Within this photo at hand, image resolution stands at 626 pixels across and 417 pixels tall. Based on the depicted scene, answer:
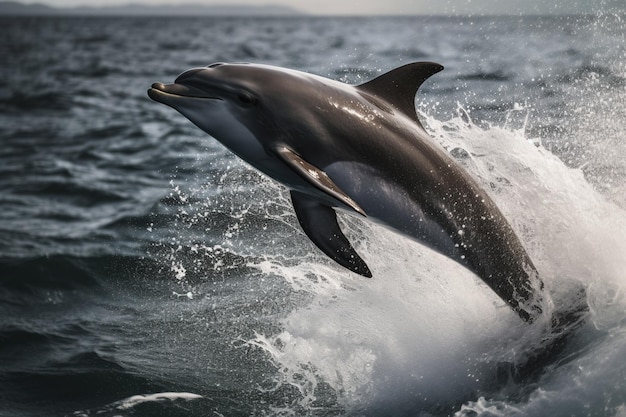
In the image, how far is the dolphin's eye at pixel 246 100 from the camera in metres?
5.04

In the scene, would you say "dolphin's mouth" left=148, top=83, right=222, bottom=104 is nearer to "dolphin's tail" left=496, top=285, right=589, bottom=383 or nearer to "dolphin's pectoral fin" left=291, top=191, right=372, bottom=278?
"dolphin's pectoral fin" left=291, top=191, right=372, bottom=278

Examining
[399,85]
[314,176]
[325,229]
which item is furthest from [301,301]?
[314,176]

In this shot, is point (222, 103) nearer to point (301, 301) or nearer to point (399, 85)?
point (399, 85)

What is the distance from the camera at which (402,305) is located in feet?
22.3

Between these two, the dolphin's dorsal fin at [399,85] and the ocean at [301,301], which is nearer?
the dolphin's dorsal fin at [399,85]

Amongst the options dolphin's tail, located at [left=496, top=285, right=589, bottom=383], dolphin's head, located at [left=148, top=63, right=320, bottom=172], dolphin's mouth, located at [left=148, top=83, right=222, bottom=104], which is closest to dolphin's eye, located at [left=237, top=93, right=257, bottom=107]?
dolphin's head, located at [left=148, top=63, right=320, bottom=172]

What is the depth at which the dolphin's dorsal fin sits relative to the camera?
557 centimetres

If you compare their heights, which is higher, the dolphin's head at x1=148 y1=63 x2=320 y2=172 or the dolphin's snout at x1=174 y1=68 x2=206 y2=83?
the dolphin's snout at x1=174 y1=68 x2=206 y2=83

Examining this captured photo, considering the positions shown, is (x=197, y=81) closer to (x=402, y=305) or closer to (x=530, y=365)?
(x=402, y=305)

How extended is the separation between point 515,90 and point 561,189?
910 cm

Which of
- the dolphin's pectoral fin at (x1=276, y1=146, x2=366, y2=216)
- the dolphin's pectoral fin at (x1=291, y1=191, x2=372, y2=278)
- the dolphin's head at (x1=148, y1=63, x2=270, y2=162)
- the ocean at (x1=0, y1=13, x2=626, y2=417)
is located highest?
the dolphin's head at (x1=148, y1=63, x2=270, y2=162)

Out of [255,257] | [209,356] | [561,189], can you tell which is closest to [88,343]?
[209,356]

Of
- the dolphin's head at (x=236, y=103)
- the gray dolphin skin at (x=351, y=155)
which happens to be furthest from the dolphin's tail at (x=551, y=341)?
the dolphin's head at (x=236, y=103)

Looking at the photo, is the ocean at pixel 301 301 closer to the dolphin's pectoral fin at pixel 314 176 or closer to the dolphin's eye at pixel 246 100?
the dolphin's pectoral fin at pixel 314 176
